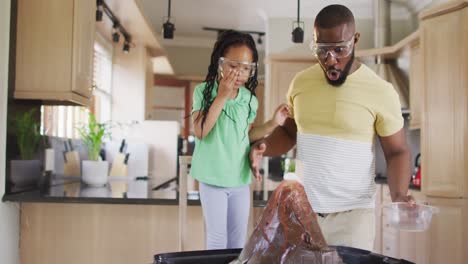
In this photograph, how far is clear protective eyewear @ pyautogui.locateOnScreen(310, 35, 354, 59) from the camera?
938 mm

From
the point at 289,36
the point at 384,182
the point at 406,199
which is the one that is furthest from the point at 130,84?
the point at 406,199

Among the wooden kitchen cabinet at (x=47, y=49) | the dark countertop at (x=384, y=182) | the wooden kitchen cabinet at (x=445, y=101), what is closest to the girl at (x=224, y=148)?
the wooden kitchen cabinet at (x=47, y=49)

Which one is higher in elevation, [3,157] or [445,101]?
[445,101]

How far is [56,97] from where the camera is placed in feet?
7.40

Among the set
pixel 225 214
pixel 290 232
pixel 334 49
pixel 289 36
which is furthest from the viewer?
pixel 289 36

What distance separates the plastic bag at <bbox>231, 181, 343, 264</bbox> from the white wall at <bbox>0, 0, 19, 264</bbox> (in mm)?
1833

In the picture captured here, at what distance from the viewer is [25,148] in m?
2.39

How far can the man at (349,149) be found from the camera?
0.99 m

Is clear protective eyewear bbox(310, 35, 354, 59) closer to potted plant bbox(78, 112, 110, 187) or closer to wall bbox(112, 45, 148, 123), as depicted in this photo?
potted plant bbox(78, 112, 110, 187)

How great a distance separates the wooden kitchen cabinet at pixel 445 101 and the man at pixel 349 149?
220 centimetres

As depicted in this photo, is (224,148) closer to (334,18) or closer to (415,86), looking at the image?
(334,18)

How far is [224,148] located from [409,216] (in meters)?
0.75

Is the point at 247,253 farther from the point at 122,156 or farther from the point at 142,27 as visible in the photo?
the point at 142,27

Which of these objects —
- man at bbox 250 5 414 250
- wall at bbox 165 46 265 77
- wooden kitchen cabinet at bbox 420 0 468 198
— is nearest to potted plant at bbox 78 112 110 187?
wooden kitchen cabinet at bbox 420 0 468 198
